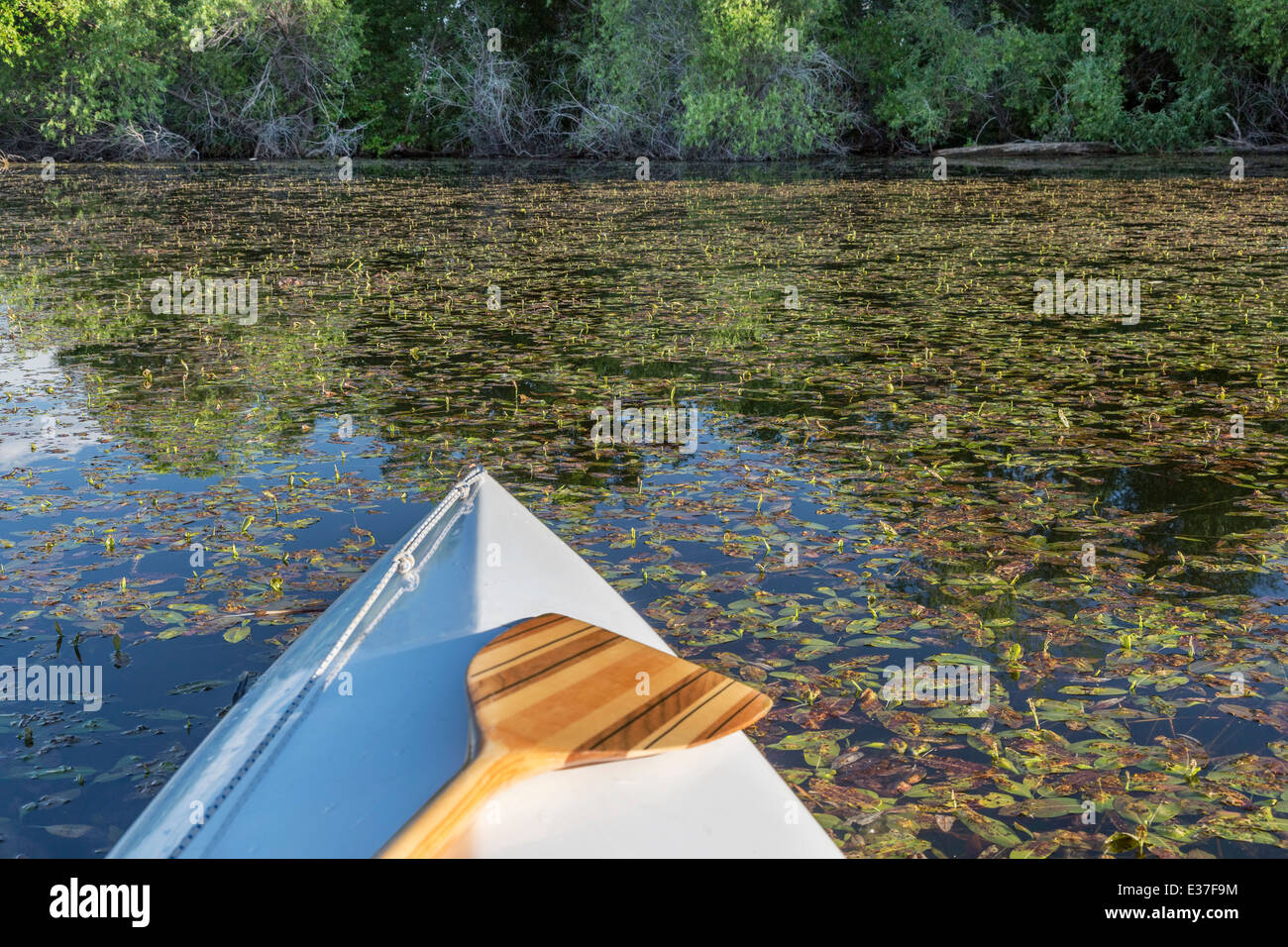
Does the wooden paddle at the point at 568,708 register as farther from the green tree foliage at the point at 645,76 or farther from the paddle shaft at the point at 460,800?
the green tree foliage at the point at 645,76

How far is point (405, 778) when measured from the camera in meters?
2.06

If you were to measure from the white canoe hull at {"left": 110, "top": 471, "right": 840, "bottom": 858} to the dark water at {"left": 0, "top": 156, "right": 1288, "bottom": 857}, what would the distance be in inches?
19.6

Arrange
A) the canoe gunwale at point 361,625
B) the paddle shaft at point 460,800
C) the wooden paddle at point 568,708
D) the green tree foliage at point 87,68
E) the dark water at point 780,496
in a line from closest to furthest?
1. the paddle shaft at point 460,800
2. the wooden paddle at point 568,708
3. the canoe gunwale at point 361,625
4. the dark water at point 780,496
5. the green tree foliage at point 87,68

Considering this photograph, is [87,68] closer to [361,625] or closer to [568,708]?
[361,625]

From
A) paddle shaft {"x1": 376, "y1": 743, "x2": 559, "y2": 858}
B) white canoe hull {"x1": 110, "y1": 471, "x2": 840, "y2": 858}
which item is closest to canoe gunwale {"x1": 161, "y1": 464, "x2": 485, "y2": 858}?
white canoe hull {"x1": 110, "y1": 471, "x2": 840, "y2": 858}

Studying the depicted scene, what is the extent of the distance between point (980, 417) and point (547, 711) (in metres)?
4.07

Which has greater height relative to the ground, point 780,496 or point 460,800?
point 780,496

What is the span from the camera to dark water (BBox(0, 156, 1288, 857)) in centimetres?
278

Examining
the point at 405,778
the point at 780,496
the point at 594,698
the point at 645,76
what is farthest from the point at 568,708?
the point at 645,76

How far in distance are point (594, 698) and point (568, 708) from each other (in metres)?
0.08

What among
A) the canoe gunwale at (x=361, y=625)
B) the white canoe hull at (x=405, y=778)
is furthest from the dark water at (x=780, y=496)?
the canoe gunwale at (x=361, y=625)

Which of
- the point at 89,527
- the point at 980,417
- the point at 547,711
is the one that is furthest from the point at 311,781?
the point at 980,417

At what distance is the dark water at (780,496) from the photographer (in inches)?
109

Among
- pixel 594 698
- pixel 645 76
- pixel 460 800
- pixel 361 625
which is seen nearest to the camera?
pixel 460 800
